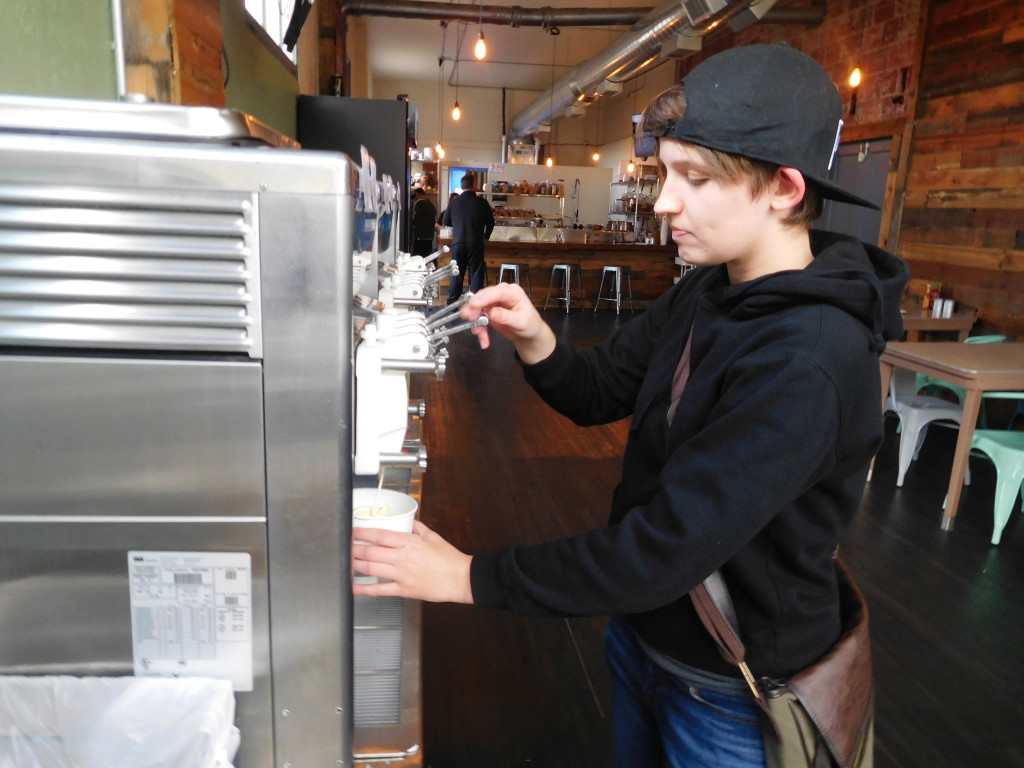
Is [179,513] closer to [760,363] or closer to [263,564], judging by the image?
[263,564]

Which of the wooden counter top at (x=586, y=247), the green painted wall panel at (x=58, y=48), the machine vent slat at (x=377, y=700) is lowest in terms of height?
the machine vent slat at (x=377, y=700)

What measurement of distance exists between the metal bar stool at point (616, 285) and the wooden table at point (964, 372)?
6.35 metres

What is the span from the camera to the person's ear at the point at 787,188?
0.84 meters

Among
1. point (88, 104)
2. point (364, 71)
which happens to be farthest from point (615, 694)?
point (364, 71)

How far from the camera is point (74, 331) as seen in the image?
633 millimetres

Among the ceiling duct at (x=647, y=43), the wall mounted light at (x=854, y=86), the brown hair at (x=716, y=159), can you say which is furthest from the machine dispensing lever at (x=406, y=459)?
the wall mounted light at (x=854, y=86)

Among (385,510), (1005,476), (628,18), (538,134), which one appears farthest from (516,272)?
(385,510)

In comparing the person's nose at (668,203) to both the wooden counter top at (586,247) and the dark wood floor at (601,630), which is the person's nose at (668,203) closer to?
the dark wood floor at (601,630)

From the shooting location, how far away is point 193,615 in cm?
71

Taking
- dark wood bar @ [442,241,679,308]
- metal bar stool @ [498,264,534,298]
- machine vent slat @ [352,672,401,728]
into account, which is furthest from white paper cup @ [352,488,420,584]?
dark wood bar @ [442,241,679,308]

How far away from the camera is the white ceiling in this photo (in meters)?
10.1

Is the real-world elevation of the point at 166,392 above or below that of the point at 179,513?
above

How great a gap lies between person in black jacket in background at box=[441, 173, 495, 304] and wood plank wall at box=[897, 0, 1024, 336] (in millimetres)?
4565

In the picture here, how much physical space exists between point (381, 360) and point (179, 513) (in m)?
0.27
